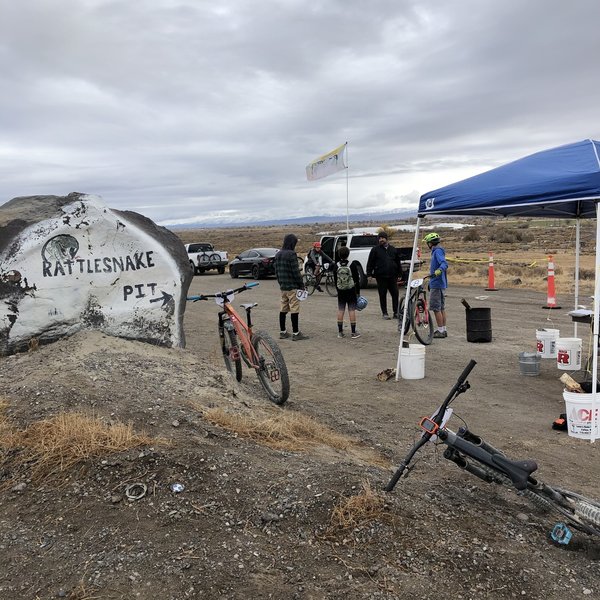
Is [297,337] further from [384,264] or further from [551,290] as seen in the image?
[551,290]

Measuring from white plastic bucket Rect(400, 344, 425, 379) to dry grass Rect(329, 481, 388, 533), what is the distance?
418cm

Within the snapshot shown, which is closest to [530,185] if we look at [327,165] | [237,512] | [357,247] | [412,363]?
[412,363]

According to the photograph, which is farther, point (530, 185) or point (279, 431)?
point (530, 185)

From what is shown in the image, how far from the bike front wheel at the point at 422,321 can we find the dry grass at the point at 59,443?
6.54 m

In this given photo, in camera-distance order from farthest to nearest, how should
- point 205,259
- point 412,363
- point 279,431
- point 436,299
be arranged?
point 205,259 → point 436,299 → point 412,363 → point 279,431

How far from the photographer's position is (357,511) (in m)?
3.22

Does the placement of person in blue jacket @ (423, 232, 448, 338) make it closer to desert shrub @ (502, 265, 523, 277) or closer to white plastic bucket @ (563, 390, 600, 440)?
white plastic bucket @ (563, 390, 600, 440)

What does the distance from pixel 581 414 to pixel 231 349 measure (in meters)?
3.75

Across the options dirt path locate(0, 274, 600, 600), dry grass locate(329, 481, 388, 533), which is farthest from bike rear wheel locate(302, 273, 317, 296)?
dry grass locate(329, 481, 388, 533)

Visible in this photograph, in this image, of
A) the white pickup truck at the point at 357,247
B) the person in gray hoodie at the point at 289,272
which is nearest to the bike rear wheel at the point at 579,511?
the person in gray hoodie at the point at 289,272

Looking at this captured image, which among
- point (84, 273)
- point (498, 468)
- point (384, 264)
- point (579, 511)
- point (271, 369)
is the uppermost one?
point (84, 273)

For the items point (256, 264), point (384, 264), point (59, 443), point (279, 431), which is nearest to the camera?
point (59, 443)

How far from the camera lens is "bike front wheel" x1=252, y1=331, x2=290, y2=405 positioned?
19.9 ft

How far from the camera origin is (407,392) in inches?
272
